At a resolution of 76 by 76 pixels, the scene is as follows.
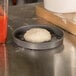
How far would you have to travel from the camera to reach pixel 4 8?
0.81 m

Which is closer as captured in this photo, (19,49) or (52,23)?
(19,49)

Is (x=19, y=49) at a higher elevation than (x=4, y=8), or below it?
below

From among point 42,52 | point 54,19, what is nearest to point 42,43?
point 42,52

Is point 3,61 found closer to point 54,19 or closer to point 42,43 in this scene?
point 42,43

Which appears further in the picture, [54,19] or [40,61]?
[54,19]

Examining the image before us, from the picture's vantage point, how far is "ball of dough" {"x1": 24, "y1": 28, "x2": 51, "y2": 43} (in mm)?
764

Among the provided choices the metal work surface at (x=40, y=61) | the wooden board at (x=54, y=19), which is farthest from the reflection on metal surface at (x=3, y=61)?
the wooden board at (x=54, y=19)

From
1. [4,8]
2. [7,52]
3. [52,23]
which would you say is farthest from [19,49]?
[52,23]

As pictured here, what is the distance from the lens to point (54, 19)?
3.13 feet

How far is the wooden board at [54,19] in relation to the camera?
87 centimetres

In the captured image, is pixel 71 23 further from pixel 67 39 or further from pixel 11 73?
pixel 11 73

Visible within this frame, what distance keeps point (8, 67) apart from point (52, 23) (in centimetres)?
36

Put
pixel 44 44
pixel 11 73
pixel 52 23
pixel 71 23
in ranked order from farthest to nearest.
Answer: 1. pixel 52 23
2. pixel 71 23
3. pixel 44 44
4. pixel 11 73

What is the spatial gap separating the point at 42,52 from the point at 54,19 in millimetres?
244
